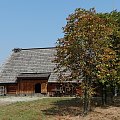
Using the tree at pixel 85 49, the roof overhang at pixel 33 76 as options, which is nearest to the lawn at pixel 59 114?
the tree at pixel 85 49

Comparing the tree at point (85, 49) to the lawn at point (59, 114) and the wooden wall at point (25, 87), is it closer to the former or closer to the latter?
the lawn at point (59, 114)

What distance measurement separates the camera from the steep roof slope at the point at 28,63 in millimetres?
52812

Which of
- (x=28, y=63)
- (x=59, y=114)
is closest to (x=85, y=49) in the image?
(x=59, y=114)

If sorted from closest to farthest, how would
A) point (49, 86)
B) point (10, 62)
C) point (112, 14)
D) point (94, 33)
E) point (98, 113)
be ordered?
1. point (94, 33)
2. point (98, 113)
3. point (112, 14)
4. point (49, 86)
5. point (10, 62)

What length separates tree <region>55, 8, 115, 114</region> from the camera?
25219mm

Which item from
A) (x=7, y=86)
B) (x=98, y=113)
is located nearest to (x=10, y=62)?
(x=7, y=86)

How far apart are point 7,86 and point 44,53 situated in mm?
8795

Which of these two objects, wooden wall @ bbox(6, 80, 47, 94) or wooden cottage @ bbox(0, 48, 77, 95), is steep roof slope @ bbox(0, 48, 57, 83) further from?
wooden wall @ bbox(6, 80, 47, 94)

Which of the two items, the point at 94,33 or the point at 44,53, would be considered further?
the point at 44,53

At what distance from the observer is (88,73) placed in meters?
25.3

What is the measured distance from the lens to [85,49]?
25.5m

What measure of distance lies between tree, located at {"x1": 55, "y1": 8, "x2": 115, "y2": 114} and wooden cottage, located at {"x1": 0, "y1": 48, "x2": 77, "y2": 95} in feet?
76.2

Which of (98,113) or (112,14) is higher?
(112,14)

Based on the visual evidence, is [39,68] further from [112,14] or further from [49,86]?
[112,14]
